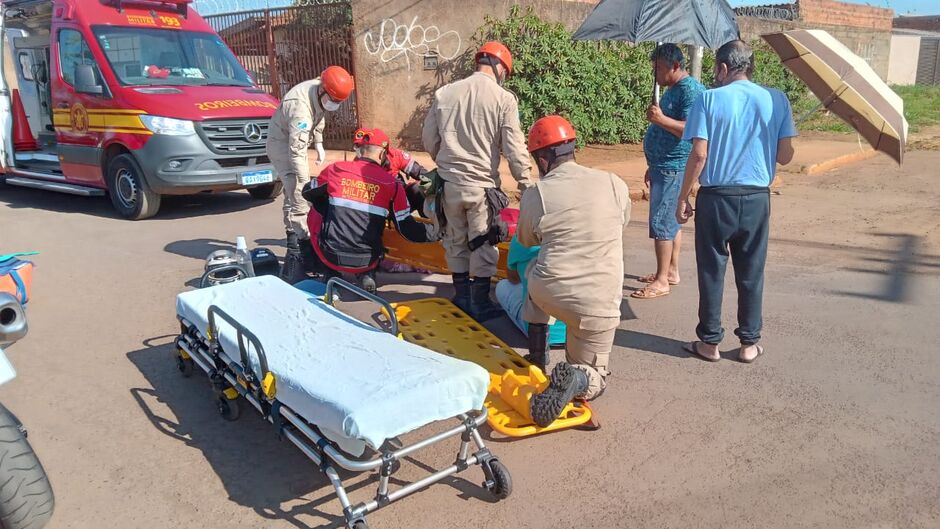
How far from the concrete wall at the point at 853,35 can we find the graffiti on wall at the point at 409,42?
1005 centimetres

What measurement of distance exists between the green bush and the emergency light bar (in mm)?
5522

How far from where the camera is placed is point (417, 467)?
3.68 m

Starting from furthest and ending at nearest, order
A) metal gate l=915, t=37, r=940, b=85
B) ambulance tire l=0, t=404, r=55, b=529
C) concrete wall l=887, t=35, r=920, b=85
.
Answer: metal gate l=915, t=37, r=940, b=85, concrete wall l=887, t=35, r=920, b=85, ambulance tire l=0, t=404, r=55, b=529

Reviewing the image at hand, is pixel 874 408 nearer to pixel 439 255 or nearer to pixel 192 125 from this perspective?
pixel 439 255

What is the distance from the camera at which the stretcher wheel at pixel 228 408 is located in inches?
160

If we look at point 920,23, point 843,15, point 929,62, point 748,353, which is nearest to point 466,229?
point 748,353

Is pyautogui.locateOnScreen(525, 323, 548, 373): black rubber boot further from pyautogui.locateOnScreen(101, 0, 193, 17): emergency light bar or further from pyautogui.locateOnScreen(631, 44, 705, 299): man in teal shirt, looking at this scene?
pyautogui.locateOnScreen(101, 0, 193, 17): emergency light bar

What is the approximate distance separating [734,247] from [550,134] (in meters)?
1.50

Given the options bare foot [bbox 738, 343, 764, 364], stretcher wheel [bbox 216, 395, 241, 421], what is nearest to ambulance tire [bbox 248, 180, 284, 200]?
stretcher wheel [bbox 216, 395, 241, 421]

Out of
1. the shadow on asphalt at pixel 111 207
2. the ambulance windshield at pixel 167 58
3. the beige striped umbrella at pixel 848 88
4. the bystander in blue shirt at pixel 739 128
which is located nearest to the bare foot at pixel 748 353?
the bystander in blue shirt at pixel 739 128

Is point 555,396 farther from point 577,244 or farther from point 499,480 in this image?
point 577,244

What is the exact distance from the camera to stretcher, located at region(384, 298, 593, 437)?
12.9 feet

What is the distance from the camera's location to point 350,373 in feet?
11.1

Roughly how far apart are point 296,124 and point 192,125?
2.83 m
